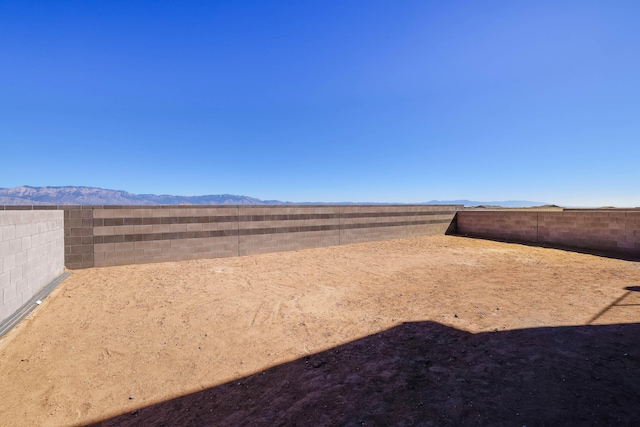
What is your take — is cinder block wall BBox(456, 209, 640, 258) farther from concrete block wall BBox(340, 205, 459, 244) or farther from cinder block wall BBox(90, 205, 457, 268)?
cinder block wall BBox(90, 205, 457, 268)

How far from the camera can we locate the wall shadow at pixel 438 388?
2.57m

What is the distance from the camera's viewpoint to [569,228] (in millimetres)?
12656

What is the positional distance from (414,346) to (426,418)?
1391 mm

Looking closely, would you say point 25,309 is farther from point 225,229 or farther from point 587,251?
point 587,251

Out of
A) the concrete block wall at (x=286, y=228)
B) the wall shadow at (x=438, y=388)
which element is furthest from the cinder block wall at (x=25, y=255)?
the concrete block wall at (x=286, y=228)

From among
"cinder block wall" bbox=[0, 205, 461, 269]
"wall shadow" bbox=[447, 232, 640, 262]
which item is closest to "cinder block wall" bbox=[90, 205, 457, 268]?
"cinder block wall" bbox=[0, 205, 461, 269]

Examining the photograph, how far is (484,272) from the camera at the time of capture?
8195mm

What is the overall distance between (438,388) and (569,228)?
13.7 m

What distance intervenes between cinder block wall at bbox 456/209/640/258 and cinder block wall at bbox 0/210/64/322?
17281 mm

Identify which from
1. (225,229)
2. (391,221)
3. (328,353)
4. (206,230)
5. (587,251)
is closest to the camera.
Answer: (328,353)

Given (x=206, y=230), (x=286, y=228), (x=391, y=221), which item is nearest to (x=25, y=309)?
(x=206, y=230)

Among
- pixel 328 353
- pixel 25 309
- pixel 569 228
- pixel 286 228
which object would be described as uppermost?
pixel 286 228

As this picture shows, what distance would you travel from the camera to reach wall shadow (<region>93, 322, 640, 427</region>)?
2.57 m

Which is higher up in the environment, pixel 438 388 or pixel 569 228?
pixel 569 228
